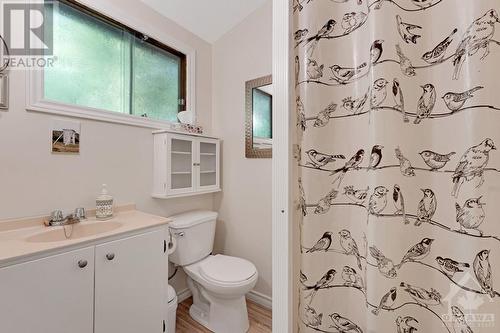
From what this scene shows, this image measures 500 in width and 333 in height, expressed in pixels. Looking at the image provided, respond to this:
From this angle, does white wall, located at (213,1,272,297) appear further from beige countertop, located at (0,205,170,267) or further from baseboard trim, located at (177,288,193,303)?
beige countertop, located at (0,205,170,267)

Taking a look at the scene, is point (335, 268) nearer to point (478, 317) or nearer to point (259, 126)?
point (478, 317)

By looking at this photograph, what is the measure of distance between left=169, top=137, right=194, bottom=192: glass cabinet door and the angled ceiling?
102cm

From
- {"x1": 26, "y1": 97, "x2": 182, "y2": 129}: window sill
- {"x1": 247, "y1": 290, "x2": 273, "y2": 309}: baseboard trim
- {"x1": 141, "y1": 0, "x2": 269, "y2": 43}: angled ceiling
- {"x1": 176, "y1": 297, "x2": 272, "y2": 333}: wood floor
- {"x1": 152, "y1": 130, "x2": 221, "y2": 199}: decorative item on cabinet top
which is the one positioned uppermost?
{"x1": 141, "y1": 0, "x2": 269, "y2": 43}: angled ceiling

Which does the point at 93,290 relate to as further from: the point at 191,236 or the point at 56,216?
the point at 191,236

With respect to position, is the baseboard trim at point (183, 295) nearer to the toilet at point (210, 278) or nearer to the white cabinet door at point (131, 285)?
the toilet at point (210, 278)

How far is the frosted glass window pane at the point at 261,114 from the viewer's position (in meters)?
2.02

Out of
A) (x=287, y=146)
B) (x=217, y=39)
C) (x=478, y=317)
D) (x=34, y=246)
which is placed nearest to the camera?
(x=478, y=317)

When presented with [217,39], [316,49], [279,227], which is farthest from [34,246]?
[217,39]

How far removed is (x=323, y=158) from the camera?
0.66 m

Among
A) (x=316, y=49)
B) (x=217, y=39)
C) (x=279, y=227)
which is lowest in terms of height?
(x=279, y=227)

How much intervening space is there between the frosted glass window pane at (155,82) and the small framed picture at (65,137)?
45 centimetres

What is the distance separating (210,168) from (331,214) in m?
1.61

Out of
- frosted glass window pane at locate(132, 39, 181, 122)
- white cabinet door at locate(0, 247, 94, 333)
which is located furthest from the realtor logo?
white cabinet door at locate(0, 247, 94, 333)

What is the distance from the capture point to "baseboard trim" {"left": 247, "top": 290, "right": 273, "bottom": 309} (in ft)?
6.24
